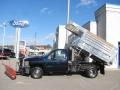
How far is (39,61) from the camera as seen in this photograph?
57.0 ft

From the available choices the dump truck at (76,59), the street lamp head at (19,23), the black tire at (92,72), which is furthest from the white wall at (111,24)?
the street lamp head at (19,23)

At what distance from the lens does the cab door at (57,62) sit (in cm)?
1744

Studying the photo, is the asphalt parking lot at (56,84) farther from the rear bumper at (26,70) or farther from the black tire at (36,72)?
the rear bumper at (26,70)

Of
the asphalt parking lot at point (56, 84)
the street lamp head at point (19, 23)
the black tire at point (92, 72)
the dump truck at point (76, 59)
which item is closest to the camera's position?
the asphalt parking lot at point (56, 84)

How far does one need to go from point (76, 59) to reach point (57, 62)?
164 centimetres

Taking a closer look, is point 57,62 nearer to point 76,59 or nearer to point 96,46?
point 76,59

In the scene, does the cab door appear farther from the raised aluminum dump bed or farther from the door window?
the raised aluminum dump bed

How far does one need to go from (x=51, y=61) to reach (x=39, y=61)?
Result: 2.65 ft

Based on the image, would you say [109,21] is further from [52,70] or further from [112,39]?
[52,70]

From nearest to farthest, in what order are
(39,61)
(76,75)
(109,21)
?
1. (39,61)
2. (76,75)
3. (109,21)

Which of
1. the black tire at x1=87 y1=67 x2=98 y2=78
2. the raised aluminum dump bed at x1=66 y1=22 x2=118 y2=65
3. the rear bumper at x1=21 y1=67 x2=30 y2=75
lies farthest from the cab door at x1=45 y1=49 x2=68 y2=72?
the black tire at x1=87 y1=67 x2=98 y2=78

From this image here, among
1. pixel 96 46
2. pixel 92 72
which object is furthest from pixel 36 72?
pixel 96 46

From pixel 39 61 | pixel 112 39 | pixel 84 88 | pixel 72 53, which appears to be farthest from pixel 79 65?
pixel 112 39

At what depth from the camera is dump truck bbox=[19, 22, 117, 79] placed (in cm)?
1741
